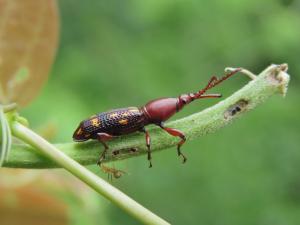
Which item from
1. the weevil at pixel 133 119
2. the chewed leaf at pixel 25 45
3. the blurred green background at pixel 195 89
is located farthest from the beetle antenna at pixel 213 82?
the blurred green background at pixel 195 89

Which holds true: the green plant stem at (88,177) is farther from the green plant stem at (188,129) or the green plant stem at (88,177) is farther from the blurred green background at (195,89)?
the blurred green background at (195,89)

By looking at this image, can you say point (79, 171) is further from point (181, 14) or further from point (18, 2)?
point (181, 14)

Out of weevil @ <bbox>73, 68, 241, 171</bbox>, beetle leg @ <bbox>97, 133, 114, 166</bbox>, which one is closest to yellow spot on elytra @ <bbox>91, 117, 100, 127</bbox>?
weevil @ <bbox>73, 68, 241, 171</bbox>

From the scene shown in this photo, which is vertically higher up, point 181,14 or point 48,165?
point 181,14

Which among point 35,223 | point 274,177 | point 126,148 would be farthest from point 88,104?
point 126,148

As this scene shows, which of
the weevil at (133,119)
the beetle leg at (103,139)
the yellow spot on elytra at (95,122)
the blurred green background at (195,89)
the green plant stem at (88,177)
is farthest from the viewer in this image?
the blurred green background at (195,89)
